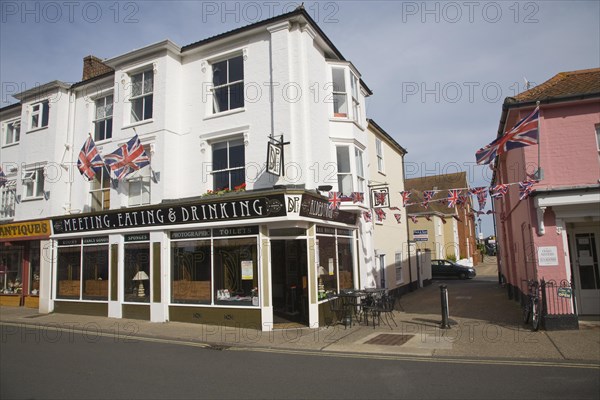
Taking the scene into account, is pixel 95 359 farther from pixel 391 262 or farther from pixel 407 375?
pixel 391 262

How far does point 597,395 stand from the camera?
615 cm

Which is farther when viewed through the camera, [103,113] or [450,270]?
[450,270]

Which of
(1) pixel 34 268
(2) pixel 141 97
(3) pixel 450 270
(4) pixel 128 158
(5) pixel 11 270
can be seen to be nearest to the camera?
(4) pixel 128 158

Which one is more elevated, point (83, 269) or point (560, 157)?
point (560, 157)

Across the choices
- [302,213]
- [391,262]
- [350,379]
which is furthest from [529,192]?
[391,262]

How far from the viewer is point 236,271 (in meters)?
13.5

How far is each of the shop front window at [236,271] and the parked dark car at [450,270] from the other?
24045 millimetres

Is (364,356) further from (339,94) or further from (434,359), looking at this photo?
(339,94)

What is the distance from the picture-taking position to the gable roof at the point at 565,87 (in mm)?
11531

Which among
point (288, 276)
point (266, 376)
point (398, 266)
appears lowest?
point (266, 376)

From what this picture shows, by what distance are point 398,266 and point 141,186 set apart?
13.0 m

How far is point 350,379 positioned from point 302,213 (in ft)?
19.4

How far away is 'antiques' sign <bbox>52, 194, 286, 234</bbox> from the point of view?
41.9ft

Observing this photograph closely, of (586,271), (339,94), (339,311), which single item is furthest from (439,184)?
(339,311)
